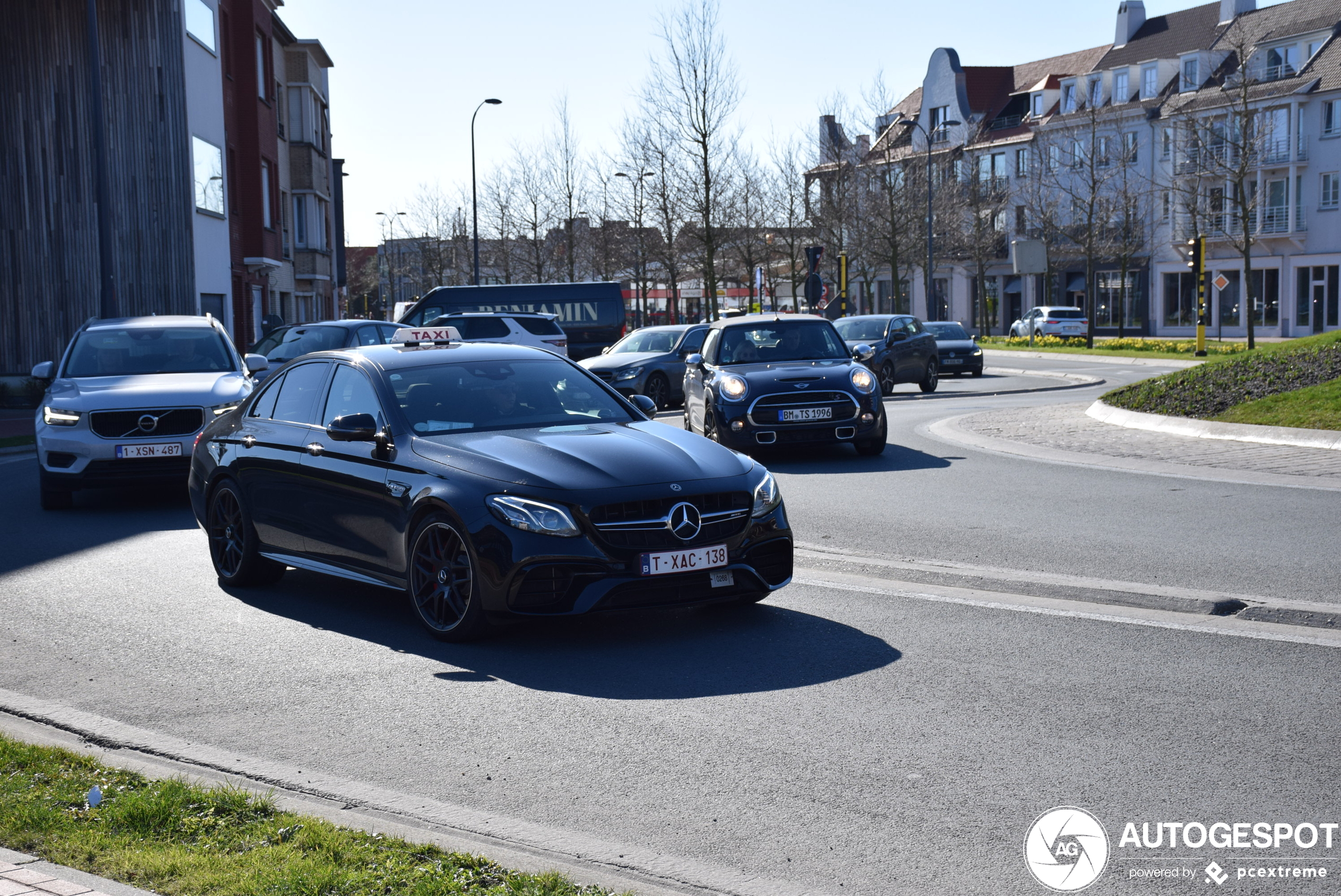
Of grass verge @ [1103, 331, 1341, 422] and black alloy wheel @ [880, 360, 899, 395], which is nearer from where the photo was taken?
grass verge @ [1103, 331, 1341, 422]

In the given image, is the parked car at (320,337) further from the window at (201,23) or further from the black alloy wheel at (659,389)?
the window at (201,23)

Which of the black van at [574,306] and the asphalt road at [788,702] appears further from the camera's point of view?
the black van at [574,306]

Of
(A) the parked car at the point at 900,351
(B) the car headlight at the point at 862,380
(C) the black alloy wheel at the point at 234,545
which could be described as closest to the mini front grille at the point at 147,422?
(C) the black alloy wheel at the point at 234,545

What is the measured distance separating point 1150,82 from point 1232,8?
15.3 ft

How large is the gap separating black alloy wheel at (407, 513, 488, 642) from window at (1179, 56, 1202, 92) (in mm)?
63558

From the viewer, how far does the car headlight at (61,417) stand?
12.5m

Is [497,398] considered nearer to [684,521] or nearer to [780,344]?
[684,521]

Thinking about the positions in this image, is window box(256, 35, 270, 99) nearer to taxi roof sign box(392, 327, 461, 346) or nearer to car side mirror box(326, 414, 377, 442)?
taxi roof sign box(392, 327, 461, 346)

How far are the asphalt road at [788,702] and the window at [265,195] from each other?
34.1 meters

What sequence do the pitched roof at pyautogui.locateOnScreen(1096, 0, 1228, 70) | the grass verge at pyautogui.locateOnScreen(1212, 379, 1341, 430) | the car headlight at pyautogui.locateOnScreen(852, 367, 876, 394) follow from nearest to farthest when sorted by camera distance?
the car headlight at pyautogui.locateOnScreen(852, 367, 876, 394) < the grass verge at pyautogui.locateOnScreen(1212, 379, 1341, 430) < the pitched roof at pyautogui.locateOnScreen(1096, 0, 1228, 70)

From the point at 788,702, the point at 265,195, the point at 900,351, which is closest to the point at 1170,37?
the point at 265,195

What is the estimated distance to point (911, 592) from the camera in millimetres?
8109

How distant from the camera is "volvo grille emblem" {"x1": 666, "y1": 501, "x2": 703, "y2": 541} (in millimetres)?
6711

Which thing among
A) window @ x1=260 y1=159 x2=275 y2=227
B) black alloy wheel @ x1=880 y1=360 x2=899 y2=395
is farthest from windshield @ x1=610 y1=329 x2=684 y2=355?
window @ x1=260 y1=159 x2=275 y2=227
